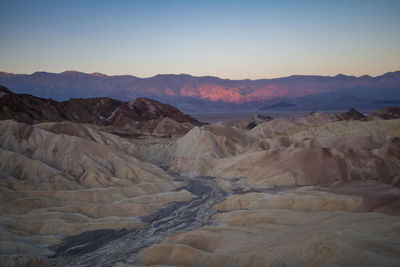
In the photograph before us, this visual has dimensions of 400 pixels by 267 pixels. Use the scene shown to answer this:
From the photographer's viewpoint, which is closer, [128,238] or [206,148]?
[128,238]

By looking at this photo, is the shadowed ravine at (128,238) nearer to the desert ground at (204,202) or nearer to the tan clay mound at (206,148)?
the desert ground at (204,202)

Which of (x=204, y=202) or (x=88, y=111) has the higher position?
(x=88, y=111)

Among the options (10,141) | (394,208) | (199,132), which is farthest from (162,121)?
(394,208)

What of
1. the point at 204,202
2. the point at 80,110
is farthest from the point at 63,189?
the point at 80,110

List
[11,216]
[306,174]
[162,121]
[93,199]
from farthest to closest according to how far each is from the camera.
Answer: [162,121]
[306,174]
[93,199]
[11,216]

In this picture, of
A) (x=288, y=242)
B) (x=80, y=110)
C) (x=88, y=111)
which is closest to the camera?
(x=288, y=242)

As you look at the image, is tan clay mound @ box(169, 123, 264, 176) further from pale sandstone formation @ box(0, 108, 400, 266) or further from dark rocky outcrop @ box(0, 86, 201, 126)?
dark rocky outcrop @ box(0, 86, 201, 126)

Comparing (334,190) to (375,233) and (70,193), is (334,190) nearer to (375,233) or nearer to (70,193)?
(375,233)

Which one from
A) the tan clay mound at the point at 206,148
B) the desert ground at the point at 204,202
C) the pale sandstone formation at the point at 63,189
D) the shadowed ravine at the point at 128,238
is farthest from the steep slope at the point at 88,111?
the shadowed ravine at the point at 128,238

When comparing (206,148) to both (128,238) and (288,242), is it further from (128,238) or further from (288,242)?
(288,242)
